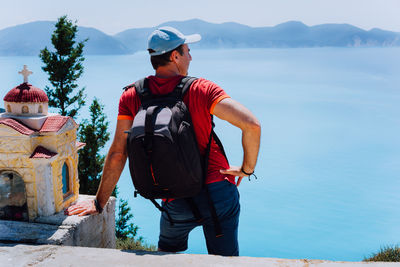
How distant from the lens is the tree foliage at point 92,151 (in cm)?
1394

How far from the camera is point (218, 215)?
266 centimetres

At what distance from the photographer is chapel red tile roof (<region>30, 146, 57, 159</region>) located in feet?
13.2

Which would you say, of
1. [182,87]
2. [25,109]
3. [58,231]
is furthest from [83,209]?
[182,87]

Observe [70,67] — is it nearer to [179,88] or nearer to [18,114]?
[18,114]

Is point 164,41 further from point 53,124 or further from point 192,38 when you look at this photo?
point 53,124

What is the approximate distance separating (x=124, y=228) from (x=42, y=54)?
7.06 meters

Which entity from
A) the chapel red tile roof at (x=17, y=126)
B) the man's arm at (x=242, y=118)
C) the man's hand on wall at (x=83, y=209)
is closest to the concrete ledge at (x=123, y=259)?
the man's hand on wall at (x=83, y=209)

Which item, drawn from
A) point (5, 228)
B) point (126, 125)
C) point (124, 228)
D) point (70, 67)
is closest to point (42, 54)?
point (70, 67)

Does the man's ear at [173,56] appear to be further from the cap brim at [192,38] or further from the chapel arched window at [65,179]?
the chapel arched window at [65,179]

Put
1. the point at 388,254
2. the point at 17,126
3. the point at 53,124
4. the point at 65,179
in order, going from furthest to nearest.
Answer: the point at 388,254 < the point at 65,179 < the point at 53,124 < the point at 17,126

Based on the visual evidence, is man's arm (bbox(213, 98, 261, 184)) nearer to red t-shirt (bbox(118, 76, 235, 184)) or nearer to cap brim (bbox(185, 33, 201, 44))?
red t-shirt (bbox(118, 76, 235, 184))

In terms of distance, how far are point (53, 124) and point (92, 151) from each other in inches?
399

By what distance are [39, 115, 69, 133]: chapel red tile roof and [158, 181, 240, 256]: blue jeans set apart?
79.5 inches

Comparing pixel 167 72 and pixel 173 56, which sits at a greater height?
pixel 173 56
